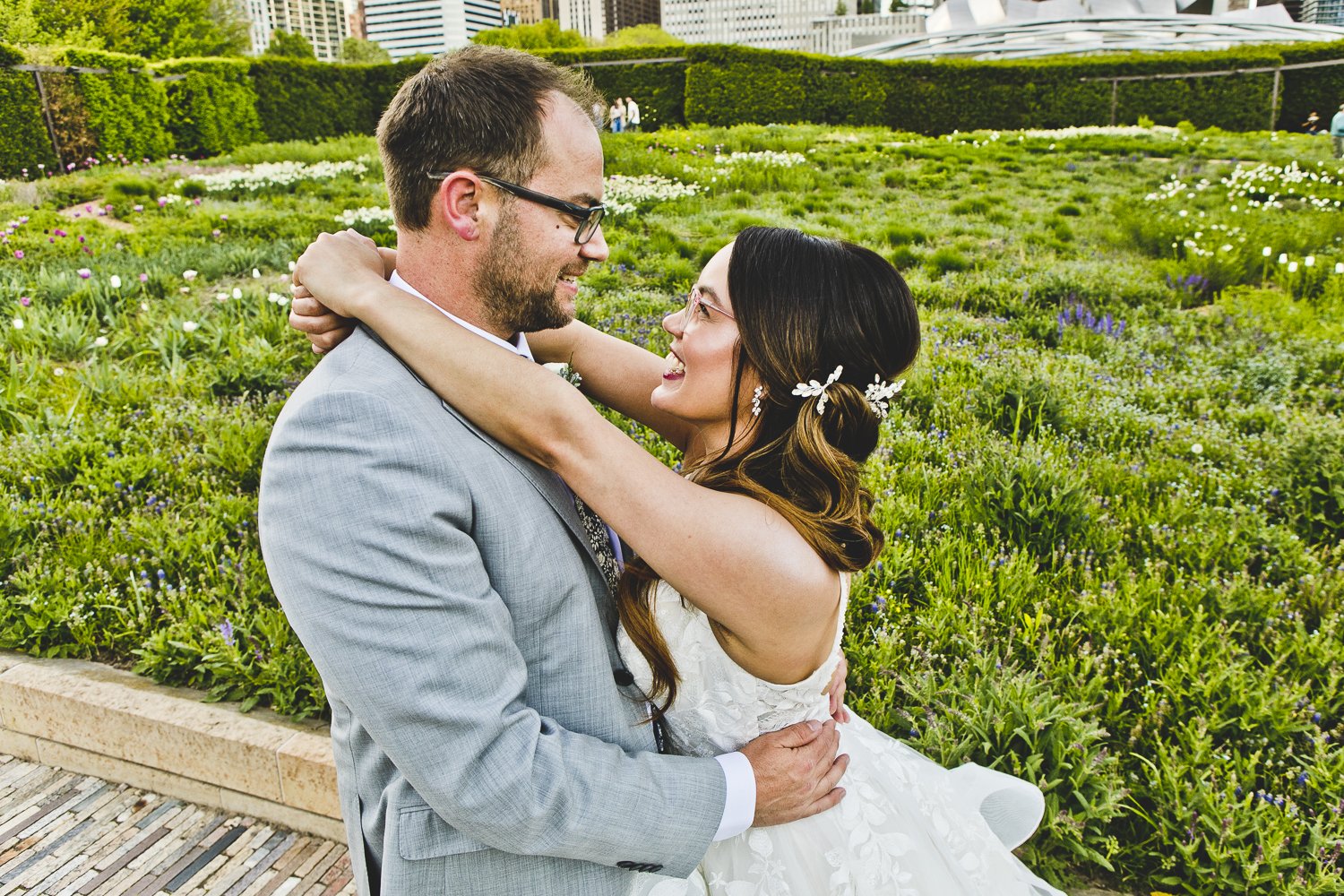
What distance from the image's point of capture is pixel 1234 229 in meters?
8.95

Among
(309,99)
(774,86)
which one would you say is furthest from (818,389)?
(309,99)

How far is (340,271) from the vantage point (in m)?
2.01

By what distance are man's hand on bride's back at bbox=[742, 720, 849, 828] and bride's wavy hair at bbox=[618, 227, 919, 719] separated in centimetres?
27

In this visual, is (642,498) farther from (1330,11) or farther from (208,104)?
(1330,11)

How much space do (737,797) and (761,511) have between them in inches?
23.7

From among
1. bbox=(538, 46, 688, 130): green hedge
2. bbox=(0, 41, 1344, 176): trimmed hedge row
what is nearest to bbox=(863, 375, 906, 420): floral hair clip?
bbox=(0, 41, 1344, 176): trimmed hedge row

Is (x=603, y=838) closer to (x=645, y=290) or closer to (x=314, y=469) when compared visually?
(x=314, y=469)

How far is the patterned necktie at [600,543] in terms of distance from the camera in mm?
2039

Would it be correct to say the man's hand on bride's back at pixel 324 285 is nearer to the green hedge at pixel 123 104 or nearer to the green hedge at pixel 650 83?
the green hedge at pixel 123 104

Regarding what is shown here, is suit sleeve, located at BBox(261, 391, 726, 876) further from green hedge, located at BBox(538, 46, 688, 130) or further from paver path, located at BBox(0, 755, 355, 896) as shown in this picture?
green hedge, located at BBox(538, 46, 688, 130)

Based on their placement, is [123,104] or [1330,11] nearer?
[123,104]

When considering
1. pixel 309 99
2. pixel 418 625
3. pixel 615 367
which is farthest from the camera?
pixel 309 99

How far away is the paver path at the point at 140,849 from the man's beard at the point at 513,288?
83.6 inches

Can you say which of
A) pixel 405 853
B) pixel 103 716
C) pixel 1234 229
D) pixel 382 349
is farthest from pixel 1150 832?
pixel 1234 229
